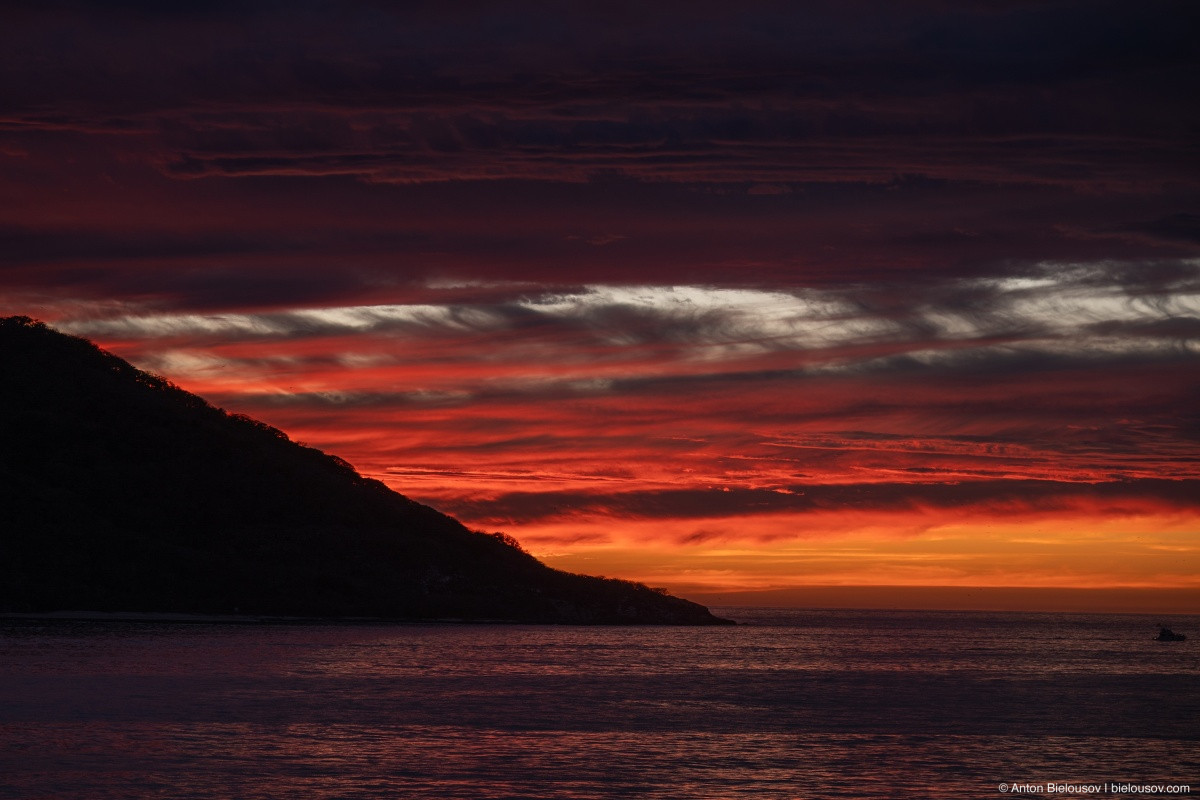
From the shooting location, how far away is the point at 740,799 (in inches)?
1789

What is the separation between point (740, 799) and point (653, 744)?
51.2 feet

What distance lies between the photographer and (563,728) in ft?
219

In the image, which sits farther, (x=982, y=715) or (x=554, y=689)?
(x=554, y=689)

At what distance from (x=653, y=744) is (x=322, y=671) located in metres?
52.9

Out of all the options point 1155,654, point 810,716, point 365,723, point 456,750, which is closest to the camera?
point 456,750

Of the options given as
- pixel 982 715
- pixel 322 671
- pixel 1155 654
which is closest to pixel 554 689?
pixel 322 671

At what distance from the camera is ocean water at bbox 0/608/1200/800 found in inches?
1876

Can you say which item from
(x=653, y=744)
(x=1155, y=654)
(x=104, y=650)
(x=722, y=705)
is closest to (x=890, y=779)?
(x=653, y=744)

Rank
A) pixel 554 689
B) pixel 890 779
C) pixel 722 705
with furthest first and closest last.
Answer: pixel 554 689
pixel 722 705
pixel 890 779

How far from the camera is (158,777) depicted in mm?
46781

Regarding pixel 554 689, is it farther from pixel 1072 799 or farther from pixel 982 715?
pixel 1072 799

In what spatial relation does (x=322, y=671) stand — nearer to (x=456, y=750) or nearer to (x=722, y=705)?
(x=722, y=705)

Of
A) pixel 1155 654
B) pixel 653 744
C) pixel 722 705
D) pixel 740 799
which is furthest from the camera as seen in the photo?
pixel 1155 654

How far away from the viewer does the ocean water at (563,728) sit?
47656 mm
